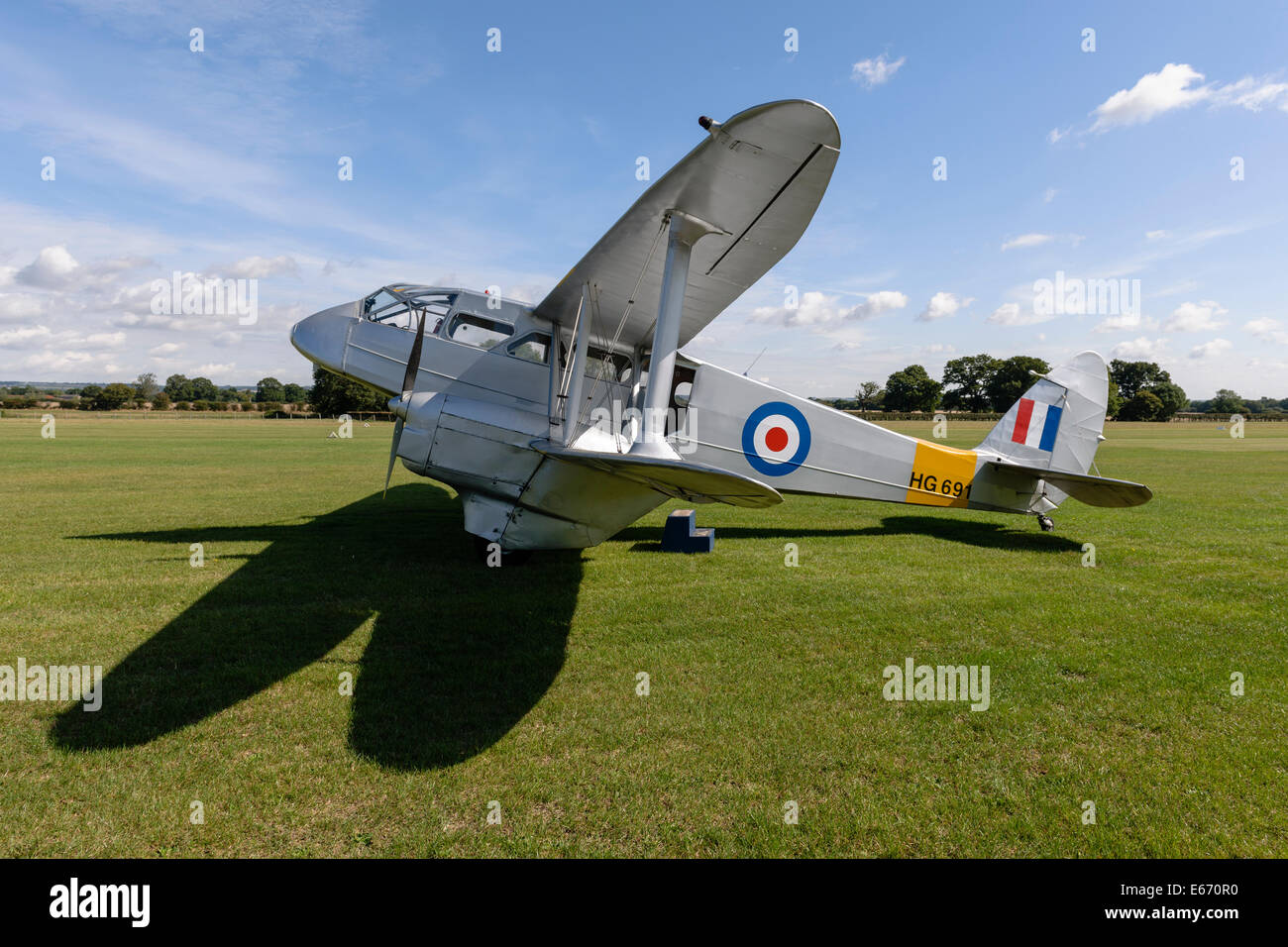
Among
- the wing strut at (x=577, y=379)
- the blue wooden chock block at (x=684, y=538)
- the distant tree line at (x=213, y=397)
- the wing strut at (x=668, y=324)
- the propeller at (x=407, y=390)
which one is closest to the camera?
the wing strut at (x=668, y=324)

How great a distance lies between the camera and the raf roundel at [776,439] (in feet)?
26.6

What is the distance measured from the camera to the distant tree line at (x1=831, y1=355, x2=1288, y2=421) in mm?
108375

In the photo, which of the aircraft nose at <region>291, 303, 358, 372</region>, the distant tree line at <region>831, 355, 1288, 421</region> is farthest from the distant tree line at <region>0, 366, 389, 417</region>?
the distant tree line at <region>831, 355, 1288, 421</region>

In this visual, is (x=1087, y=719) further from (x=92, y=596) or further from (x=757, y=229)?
(x=92, y=596)

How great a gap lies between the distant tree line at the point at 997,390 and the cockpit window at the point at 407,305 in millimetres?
107698

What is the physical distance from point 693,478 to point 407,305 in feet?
16.6

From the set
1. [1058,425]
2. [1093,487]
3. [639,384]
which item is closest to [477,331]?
[639,384]

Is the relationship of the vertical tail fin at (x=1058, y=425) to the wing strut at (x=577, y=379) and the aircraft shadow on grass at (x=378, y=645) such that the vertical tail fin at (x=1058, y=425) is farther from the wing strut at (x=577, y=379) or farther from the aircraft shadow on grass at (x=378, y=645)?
the aircraft shadow on grass at (x=378, y=645)

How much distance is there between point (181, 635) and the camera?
5.16 m

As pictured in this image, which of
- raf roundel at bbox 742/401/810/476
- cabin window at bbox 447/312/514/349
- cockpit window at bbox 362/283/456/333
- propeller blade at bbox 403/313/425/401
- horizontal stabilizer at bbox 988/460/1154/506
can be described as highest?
cockpit window at bbox 362/283/456/333

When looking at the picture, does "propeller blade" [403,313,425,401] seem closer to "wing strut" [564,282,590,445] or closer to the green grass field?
"wing strut" [564,282,590,445]

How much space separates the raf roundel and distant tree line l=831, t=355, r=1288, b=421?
346 feet

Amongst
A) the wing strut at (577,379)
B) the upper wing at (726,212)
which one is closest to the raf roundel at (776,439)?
the upper wing at (726,212)
